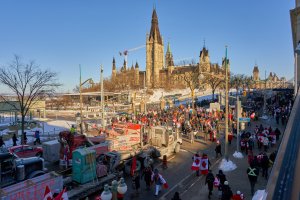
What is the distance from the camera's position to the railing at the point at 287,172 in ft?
5.55

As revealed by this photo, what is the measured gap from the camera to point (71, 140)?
1430 cm

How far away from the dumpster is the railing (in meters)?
10.2

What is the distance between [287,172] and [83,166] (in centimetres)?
1045

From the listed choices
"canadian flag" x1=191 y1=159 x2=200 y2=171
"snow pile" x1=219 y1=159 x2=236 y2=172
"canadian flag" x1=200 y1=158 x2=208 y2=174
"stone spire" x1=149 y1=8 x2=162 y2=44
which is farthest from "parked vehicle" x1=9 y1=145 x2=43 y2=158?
"stone spire" x1=149 y1=8 x2=162 y2=44

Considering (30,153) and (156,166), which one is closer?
(156,166)

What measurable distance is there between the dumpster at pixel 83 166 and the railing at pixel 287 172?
400 inches

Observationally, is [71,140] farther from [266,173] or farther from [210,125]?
[210,125]

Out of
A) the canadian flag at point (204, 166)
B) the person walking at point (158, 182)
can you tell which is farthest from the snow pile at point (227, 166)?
the person walking at point (158, 182)

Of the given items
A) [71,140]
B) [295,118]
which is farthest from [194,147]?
[295,118]

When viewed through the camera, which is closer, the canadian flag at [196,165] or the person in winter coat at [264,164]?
the person in winter coat at [264,164]

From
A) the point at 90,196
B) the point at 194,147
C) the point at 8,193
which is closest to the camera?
the point at 8,193

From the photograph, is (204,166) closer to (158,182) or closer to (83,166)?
(158,182)

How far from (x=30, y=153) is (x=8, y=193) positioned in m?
8.95

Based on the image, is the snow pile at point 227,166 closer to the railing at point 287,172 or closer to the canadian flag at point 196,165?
the canadian flag at point 196,165
